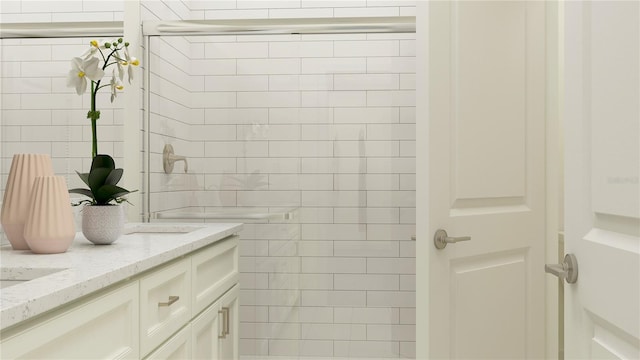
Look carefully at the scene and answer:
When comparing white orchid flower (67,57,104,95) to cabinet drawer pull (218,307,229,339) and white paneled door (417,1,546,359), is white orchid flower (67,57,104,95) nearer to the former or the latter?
cabinet drawer pull (218,307,229,339)

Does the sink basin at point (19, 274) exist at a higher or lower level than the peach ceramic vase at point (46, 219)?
lower

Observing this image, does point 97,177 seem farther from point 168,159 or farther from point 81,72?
point 168,159

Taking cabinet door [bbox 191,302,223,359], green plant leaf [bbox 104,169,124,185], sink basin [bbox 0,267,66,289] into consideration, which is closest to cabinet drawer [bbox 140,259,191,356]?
cabinet door [bbox 191,302,223,359]

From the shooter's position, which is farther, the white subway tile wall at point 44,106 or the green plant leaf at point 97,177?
the green plant leaf at point 97,177

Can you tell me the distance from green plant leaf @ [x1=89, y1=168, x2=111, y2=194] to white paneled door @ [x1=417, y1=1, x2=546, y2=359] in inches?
41.8

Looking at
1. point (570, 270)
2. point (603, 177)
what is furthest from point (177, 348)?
point (603, 177)

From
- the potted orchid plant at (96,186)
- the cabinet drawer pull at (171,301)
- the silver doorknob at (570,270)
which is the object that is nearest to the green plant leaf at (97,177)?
the potted orchid plant at (96,186)

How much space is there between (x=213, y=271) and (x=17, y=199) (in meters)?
0.73

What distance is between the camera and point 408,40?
2.60 meters

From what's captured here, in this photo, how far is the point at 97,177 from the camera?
163cm

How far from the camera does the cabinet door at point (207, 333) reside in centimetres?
172

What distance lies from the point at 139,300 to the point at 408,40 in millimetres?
1860

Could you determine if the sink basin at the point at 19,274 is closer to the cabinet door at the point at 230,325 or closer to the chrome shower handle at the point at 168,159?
the cabinet door at the point at 230,325

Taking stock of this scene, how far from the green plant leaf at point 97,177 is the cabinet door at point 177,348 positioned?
1.69ft
